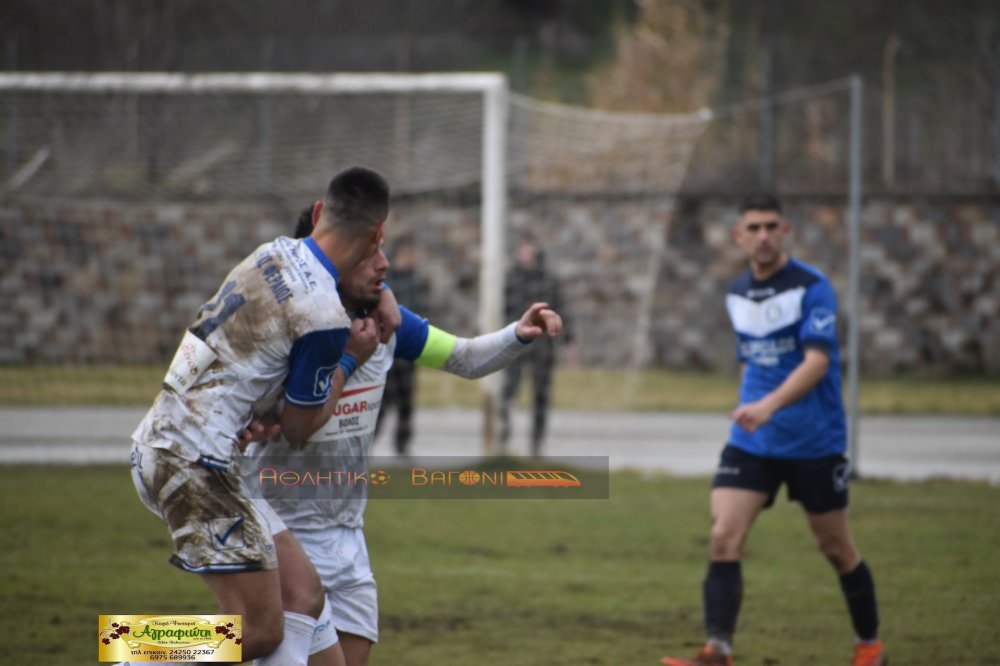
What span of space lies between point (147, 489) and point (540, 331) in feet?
5.23

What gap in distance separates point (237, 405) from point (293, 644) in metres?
0.84

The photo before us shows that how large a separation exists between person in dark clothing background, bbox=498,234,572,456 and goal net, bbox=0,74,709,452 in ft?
2.14

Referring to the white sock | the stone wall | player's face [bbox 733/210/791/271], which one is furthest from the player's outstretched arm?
the stone wall

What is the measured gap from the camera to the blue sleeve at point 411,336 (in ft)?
17.0

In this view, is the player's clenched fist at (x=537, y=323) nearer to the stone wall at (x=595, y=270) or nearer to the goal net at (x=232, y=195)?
the goal net at (x=232, y=195)

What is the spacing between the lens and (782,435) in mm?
6625

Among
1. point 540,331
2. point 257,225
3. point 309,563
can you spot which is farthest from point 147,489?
point 257,225

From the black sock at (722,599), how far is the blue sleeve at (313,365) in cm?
278

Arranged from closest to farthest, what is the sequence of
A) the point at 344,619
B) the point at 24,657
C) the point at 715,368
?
the point at 344,619, the point at 24,657, the point at 715,368

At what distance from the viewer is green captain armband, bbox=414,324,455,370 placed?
5223mm

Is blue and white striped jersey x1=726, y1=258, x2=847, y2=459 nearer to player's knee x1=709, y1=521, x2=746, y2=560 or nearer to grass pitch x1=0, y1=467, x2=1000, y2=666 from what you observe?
player's knee x1=709, y1=521, x2=746, y2=560

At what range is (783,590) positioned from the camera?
848 centimetres

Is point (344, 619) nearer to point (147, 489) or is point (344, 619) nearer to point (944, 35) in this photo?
point (147, 489)

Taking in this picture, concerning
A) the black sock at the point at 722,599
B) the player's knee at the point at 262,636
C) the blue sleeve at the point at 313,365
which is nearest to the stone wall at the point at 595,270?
the black sock at the point at 722,599
